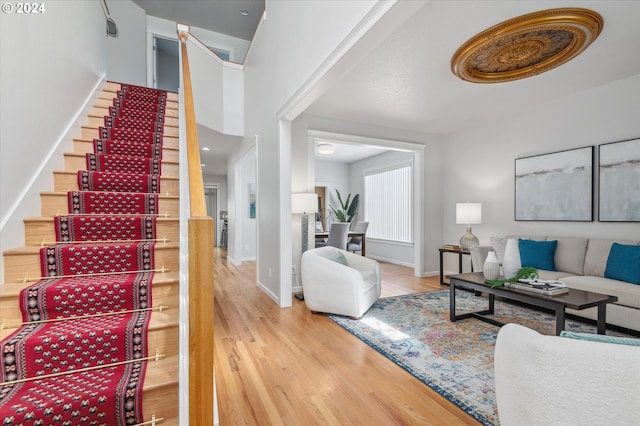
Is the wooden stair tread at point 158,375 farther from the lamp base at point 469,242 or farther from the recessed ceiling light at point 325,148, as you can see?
the recessed ceiling light at point 325,148

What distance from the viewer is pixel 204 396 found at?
85cm

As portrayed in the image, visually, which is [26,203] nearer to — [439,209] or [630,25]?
[630,25]

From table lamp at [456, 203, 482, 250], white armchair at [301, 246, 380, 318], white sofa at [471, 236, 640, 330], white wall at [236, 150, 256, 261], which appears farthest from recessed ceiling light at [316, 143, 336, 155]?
white sofa at [471, 236, 640, 330]

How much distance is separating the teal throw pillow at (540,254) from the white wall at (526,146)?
412 mm

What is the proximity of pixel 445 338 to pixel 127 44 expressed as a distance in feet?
23.2

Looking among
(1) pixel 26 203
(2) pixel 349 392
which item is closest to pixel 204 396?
(2) pixel 349 392

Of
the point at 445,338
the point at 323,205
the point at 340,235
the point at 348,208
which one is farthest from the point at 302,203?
the point at 323,205

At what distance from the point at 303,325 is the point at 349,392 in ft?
3.82

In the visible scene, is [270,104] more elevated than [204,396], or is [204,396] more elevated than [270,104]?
[270,104]

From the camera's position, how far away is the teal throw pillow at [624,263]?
9.16 ft

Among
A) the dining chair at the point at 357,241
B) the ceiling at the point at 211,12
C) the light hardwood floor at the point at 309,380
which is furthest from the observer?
the dining chair at the point at 357,241

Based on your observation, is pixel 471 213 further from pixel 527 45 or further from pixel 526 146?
pixel 527 45

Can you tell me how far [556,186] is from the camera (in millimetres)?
3861

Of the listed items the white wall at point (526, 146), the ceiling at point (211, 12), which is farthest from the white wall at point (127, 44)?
the white wall at point (526, 146)
